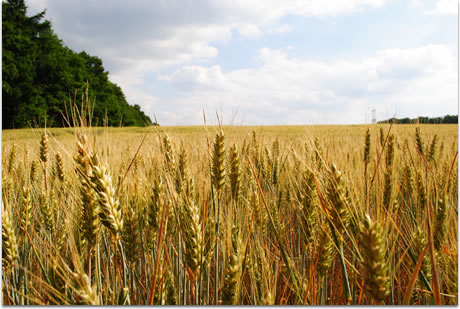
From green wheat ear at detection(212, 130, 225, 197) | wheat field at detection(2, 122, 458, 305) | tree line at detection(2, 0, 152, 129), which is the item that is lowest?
wheat field at detection(2, 122, 458, 305)

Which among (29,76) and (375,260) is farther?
(29,76)

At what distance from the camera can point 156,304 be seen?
42.7 inches

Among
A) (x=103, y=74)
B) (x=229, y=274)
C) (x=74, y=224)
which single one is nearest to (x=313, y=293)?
(x=229, y=274)

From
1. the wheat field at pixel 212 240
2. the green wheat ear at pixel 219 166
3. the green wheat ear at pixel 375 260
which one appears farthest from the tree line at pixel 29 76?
the green wheat ear at pixel 375 260

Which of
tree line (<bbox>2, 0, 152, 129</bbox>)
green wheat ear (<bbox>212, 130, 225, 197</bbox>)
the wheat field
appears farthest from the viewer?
tree line (<bbox>2, 0, 152, 129</bbox>)

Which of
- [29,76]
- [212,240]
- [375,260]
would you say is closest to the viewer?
[375,260]

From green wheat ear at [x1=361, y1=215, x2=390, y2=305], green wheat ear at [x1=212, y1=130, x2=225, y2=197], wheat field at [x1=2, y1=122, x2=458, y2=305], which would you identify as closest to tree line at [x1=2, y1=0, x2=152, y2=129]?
wheat field at [x1=2, y1=122, x2=458, y2=305]

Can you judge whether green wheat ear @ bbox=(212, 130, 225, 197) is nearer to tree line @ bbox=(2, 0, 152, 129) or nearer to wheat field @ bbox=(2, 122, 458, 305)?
wheat field @ bbox=(2, 122, 458, 305)

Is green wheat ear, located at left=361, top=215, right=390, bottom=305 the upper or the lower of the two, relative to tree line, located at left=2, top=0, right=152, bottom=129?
lower

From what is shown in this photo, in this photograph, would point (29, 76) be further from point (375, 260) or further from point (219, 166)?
point (375, 260)

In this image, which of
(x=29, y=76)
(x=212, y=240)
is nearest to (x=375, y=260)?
(x=212, y=240)

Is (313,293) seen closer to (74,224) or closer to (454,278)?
(454,278)

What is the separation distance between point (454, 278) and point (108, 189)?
4.13ft

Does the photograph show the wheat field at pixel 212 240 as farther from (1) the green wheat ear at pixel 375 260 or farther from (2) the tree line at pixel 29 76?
(2) the tree line at pixel 29 76
